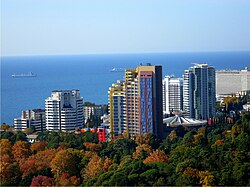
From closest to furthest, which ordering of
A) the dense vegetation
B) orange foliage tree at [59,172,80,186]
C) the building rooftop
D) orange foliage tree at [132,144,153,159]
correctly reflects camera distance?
the dense vegetation, orange foliage tree at [59,172,80,186], orange foliage tree at [132,144,153,159], the building rooftop

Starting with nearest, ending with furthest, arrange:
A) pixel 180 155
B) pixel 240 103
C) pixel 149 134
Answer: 1. pixel 180 155
2. pixel 149 134
3. pixel 240 103

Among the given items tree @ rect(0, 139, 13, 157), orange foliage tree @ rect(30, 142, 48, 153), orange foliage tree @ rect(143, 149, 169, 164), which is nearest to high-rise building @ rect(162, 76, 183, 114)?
orange foliage tree @ rect(30, 142, 48, 153)

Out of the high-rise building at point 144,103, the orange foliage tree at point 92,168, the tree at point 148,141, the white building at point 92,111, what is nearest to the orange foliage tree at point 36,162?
the orange foliage tree at point 92,168

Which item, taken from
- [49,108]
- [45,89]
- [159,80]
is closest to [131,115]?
[159,80]

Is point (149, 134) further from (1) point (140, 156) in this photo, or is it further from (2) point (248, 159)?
(2) point (248, 159)

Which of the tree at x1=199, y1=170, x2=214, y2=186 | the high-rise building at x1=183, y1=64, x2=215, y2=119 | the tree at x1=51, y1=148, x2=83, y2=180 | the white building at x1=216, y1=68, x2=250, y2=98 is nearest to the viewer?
the tree at x1=199, y1=170, x2=214, y2=186

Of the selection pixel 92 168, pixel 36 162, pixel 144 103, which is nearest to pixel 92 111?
pixel 144 103

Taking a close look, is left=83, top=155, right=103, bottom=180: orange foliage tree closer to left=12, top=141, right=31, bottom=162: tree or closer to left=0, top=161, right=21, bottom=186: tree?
left=0, top=161, right=21, bottom=186: tree
